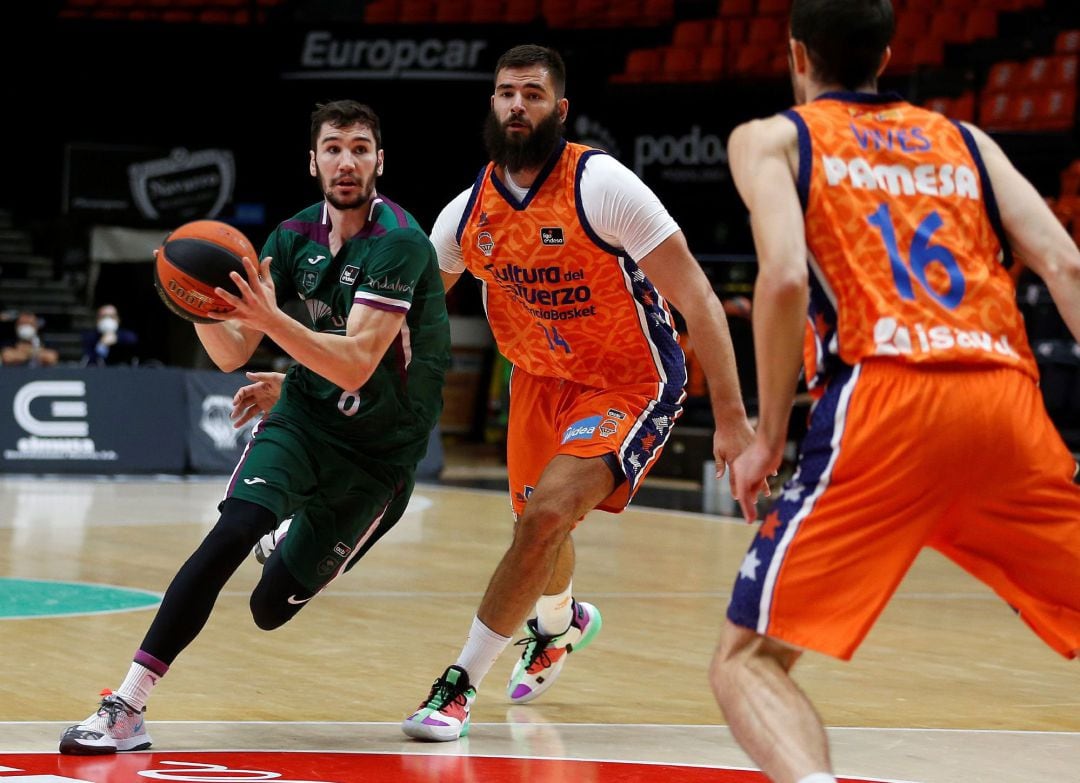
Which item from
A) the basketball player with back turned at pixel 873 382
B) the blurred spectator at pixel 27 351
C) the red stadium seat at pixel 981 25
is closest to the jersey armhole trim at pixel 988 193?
the basketball player with back turned at pixel 873 382

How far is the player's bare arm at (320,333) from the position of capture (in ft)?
14.2

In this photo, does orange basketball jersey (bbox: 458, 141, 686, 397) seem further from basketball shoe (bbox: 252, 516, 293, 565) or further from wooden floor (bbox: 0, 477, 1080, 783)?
wooden floor (bbox: 0, 477, 1080, 783)

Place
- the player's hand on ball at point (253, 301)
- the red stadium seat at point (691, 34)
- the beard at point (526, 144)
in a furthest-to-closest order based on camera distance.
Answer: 1. the red stadium seat at point (691, 34)
2. the beard at point (526, 144)
3. the player's hand on ball at point (253, 301)

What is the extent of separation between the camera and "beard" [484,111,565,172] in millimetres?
5172

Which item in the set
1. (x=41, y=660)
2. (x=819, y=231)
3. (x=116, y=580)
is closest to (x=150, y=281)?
(x=116, y=580)

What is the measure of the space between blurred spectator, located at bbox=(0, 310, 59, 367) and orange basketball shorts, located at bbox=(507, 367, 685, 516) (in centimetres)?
1097

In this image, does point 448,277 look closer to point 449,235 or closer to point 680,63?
point 449,235

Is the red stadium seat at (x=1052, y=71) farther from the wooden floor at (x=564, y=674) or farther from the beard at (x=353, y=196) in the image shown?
the beard at (x=353, y=196)

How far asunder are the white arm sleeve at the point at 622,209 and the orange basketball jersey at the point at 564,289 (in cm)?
5

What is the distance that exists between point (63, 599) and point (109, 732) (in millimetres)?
3463

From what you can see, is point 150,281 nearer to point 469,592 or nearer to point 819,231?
point 469,592

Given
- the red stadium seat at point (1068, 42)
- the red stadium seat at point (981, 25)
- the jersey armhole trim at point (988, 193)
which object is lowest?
the jersey armhole trim at point (988, 193)

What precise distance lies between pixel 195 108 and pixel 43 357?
732cm

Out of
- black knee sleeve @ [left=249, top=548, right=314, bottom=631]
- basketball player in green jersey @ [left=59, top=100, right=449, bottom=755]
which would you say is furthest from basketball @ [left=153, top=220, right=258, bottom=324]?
black knee sleeve @ [left=249, top=548, right=314, bottom=631]
